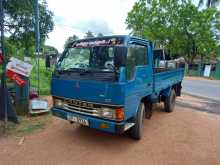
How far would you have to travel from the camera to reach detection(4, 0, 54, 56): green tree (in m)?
9.65

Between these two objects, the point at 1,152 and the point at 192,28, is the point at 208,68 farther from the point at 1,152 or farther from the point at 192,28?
the point at 1,152

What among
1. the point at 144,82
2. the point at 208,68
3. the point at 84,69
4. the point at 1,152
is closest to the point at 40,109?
the point at 1,152

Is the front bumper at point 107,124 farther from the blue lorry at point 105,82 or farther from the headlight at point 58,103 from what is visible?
the headlight at point 58,103

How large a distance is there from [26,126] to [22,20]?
6549 millimetres

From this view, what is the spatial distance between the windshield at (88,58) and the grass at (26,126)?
1764mm

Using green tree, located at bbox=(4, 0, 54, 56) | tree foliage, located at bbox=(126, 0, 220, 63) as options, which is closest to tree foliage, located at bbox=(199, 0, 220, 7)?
tree foliage, located at bbox=(126, 0, 220, 63)

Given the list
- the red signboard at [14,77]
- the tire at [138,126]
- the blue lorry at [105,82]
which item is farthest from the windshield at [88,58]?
the red signboard at [14,77]

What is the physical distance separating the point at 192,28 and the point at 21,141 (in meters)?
28.4

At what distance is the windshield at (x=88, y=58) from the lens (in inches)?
167

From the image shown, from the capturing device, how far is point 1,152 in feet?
13.6

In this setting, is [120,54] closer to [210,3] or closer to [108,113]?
[108,113]

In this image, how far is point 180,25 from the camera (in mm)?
30359

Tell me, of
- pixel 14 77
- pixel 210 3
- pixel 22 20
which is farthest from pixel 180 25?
pixel 14 77

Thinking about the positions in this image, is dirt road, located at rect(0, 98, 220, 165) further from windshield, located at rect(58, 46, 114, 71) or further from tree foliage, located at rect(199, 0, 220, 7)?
tree foliage, located at rect(199, 0, 220, 7)
